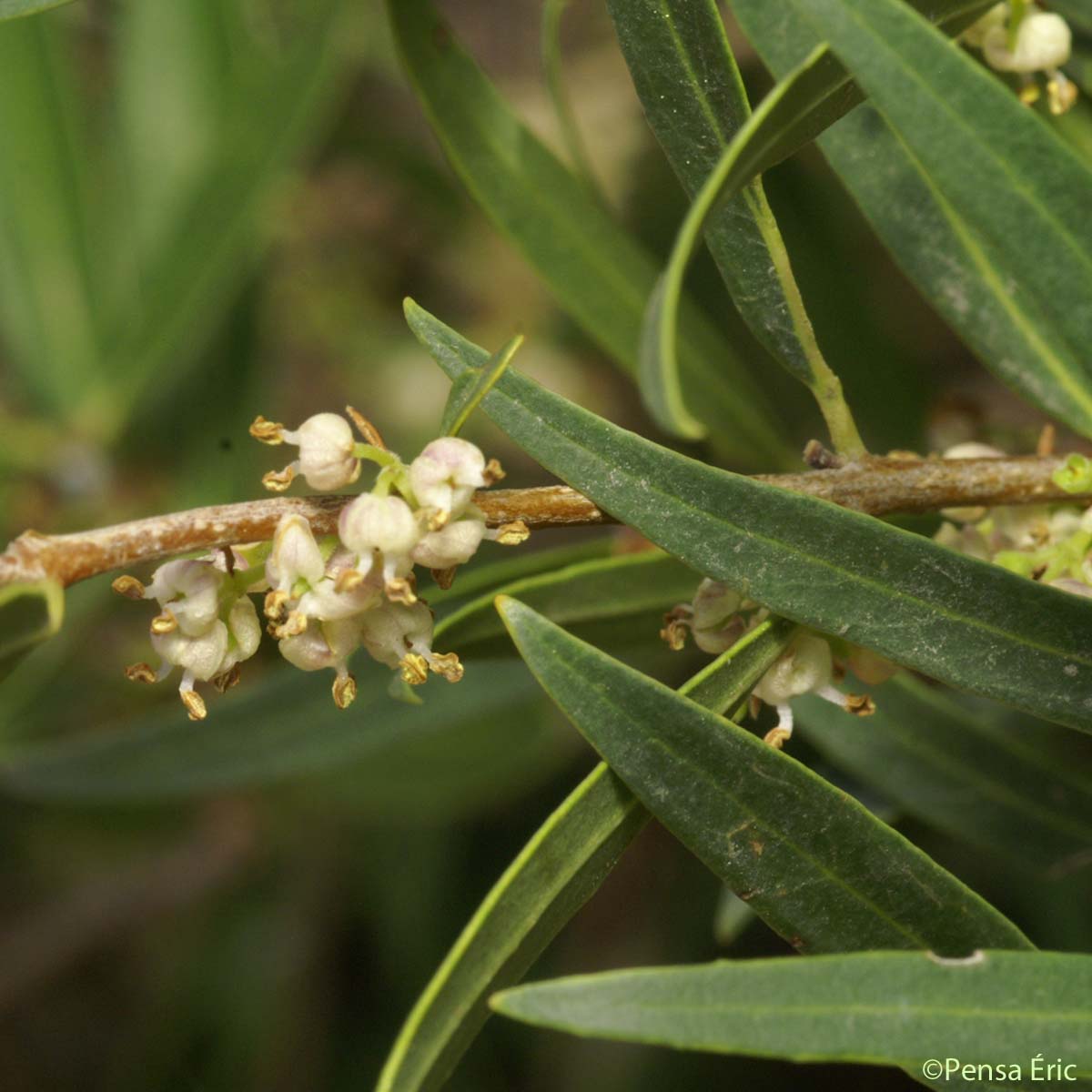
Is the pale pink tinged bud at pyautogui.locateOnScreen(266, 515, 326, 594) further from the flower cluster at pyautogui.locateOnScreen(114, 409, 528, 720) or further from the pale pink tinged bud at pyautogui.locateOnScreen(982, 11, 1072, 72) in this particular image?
the pale pink tinged bud at pyautogui.locateOnScreen(982, 11, 1072, 72)

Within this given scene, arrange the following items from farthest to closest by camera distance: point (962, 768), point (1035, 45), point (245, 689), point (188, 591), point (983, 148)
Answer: point (245, 689)
point (962, 768)
point (1035, 45)
point (188, 591)
point (983, 148)

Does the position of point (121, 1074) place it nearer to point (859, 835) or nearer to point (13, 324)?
point (13, 324)

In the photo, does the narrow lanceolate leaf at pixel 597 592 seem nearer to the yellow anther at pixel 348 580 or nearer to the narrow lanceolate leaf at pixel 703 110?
the yellow anther at pixel 348 580

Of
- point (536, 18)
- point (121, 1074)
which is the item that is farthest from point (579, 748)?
point (536, 18)

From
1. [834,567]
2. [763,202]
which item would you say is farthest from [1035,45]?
[834,567]
